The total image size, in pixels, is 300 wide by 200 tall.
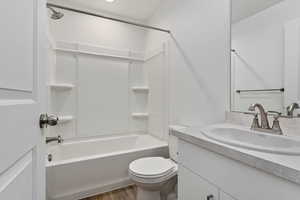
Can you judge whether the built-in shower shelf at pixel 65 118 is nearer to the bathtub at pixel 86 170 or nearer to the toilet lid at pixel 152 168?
the bathtub at pixel 86 170

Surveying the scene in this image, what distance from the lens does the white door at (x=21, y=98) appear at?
38cm

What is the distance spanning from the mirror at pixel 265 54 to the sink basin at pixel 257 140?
0.23 metres

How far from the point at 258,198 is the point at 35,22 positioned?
1.09m

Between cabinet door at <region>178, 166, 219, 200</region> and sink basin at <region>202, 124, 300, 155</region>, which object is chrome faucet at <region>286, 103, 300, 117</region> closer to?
sink basin at <region>202, 124, 300, 155</region>

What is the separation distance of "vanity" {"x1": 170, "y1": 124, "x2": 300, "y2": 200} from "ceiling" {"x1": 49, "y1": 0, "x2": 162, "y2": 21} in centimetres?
214

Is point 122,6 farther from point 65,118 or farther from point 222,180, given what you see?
point 222,180

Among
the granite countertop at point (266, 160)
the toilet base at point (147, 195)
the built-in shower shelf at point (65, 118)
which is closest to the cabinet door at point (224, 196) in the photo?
the granite countertop at point (266, 160)

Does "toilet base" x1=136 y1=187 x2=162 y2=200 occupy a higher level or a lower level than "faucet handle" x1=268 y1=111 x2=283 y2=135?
lower

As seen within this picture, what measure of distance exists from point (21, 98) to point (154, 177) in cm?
116

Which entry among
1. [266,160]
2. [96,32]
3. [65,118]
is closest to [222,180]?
Answer: [266,160]

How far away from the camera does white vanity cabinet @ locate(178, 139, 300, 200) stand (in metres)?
0.54

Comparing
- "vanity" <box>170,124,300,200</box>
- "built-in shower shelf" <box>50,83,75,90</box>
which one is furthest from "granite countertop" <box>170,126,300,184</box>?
"built-in shower shelf" <box>50,83,75,90</box>

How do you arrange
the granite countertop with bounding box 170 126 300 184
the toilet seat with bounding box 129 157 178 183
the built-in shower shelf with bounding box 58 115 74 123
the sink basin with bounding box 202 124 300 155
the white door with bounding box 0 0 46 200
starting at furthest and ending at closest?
the built-in shower shelf with bounding box 58 115 74 123 → the toilet seat with bounding box 129 157 178 183 → the sink basin with bounding box 202 124 300 155 → the granite countertop with bounding box 170 126 300 184 → the white door with bounding box 0 0 46 200

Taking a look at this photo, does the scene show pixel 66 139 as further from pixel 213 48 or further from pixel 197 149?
pixel 213 48
